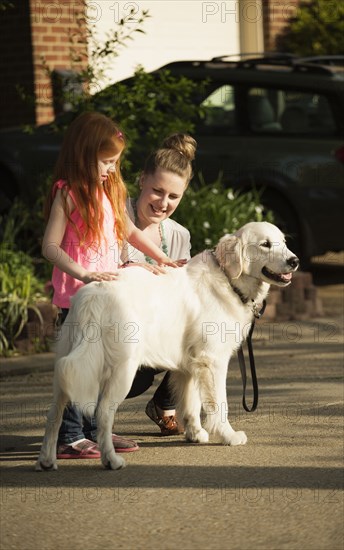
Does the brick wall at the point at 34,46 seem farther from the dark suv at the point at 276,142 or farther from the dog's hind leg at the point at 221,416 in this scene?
the dog's hind leg at the point at 221,416

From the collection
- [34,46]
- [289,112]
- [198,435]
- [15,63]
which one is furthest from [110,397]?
[15,63]

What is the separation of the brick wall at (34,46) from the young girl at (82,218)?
681 cm

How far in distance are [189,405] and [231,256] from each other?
830mm

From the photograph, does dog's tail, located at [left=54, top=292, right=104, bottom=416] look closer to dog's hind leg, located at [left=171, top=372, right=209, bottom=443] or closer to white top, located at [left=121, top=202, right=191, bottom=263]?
dog's hind leg, located at [left=171, top=372, right=209, bottom=443]

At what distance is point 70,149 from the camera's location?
562 cm

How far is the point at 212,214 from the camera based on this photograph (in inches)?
381

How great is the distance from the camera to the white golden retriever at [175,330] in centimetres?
520

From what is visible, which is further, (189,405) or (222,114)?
(222,114)

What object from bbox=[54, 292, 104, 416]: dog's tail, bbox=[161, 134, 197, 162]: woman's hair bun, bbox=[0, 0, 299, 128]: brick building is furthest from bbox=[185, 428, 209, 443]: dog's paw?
bbox=[0, 0, 299, 128]: brick building

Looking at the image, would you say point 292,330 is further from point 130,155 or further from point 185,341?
point 185,341

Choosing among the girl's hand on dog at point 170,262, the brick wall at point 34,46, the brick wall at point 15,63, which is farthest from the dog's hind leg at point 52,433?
the brick wall at point 15,63

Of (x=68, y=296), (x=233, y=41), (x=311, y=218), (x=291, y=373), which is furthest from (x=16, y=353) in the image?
(x=233, y=41)

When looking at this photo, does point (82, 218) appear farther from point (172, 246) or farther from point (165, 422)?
point (165, 422)

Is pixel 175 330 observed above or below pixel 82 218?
below
